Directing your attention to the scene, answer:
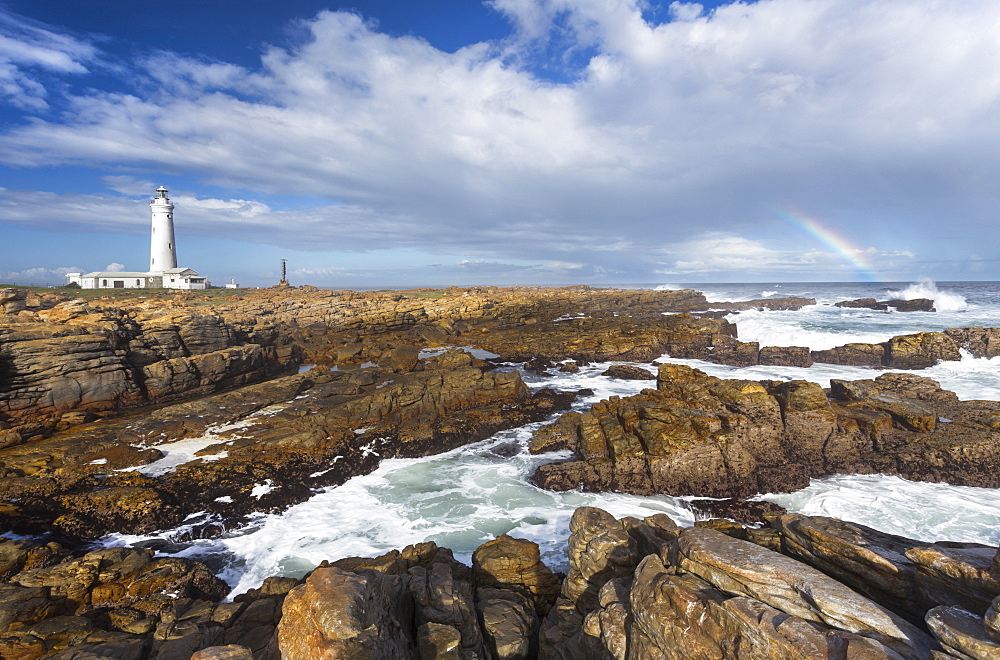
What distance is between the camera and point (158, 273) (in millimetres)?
61000

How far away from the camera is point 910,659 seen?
14.9ft

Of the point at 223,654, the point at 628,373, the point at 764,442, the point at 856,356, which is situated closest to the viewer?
the point at 223,654

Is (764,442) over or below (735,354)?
below

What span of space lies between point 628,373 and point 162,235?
68091mm

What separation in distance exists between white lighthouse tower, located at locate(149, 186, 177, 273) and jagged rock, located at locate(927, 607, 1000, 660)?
3099 inches

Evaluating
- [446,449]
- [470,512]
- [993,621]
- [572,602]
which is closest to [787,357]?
[446,449]

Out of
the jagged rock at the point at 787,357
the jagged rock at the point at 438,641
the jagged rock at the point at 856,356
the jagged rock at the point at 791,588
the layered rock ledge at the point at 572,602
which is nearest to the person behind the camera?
the jagged rock at the point at 791,588

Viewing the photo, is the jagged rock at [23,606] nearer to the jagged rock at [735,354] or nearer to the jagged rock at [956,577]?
the jagged rock at [956,577]

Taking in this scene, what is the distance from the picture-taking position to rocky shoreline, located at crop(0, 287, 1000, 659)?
5.64 metres

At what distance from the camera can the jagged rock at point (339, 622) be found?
17.6 feet

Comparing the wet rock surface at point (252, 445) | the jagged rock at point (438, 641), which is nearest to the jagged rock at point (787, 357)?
the wet rock surface at point (252, 445)

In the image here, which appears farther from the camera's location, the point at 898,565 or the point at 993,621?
the point at 898,565

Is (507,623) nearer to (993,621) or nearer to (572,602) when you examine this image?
(572,602)

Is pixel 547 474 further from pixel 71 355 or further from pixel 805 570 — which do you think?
pixel 71 355
